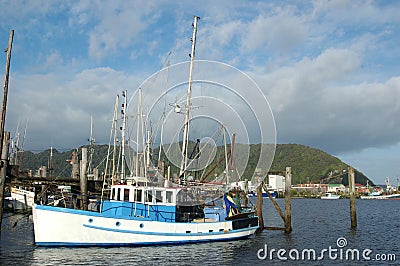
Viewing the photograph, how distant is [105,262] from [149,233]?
17.6ft

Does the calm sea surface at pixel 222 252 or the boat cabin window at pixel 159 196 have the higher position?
the boat cabin window at pixel 159 196

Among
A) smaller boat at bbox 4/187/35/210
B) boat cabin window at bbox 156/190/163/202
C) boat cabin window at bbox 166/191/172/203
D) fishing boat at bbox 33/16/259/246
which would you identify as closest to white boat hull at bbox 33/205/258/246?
fishing boat at bbox 33/16/259/246

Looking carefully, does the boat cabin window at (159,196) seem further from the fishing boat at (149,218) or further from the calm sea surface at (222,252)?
the calm sea surface at (222,252)

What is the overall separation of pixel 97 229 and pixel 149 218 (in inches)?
148

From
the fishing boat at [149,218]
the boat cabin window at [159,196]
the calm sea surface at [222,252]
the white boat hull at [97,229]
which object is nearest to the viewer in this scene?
the calm sea surface at [222,252]

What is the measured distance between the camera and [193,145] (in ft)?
124

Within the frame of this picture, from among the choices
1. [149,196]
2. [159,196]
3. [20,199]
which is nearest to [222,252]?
[159,196]

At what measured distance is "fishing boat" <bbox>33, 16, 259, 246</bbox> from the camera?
27.4 m

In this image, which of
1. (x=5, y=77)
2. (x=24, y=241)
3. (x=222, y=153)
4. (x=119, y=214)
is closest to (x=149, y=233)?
(x=119, y=214)

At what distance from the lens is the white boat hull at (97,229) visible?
27.1 m

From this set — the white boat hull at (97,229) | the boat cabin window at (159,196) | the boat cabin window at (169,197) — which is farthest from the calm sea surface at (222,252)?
the boat cabin window at (159,196)

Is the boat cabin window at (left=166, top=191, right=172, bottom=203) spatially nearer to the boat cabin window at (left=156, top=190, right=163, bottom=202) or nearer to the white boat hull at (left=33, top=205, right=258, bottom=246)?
the boat cabin window at (left=156, top=190, right=163, bottom=202)

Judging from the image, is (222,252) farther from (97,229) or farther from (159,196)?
(97,229)

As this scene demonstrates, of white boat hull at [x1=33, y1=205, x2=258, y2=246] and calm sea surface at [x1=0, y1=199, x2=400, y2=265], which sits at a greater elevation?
white boat hull at [x1=33, y1=205, x2=258, y2=246]
